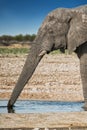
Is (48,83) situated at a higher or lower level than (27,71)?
lower

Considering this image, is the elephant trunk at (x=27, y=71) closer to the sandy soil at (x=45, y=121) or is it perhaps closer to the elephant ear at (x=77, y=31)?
the elephant ear at (x=77, y=31)

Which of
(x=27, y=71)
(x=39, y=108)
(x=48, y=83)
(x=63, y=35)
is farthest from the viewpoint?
(x=48, y=83)

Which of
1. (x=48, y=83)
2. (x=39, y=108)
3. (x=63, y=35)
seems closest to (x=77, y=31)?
(x=63, y=35)

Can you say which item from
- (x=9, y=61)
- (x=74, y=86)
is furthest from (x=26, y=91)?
Answer: (x=9, y=61)

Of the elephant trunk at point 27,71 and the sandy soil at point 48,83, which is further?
the sandy soil at point 48,83

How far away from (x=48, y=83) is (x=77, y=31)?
1038cm

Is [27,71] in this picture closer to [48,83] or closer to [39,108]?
[39,108]

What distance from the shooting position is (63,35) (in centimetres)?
1265

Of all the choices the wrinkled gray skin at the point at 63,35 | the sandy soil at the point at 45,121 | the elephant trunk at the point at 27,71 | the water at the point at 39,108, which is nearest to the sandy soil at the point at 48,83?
the water at the point at 39,108

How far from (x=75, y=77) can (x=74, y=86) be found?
3.33 meters

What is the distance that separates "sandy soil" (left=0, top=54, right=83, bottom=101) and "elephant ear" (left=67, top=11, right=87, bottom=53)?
5886mm

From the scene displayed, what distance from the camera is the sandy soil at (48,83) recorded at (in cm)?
1923

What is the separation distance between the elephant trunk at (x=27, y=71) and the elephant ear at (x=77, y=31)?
0.74 m

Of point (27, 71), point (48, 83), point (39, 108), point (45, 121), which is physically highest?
point (27, 71)
